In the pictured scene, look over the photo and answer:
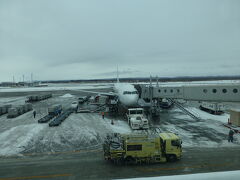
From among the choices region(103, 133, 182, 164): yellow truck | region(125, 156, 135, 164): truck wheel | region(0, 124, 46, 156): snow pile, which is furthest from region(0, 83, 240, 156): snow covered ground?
region(125, 156, 135, 164): truck wheel

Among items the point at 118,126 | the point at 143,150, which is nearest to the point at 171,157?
the point at 143,150

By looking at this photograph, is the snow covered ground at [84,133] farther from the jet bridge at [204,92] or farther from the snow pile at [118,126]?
the jet bridge at [204,92]

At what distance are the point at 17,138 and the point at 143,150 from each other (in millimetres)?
16044

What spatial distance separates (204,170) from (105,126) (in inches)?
611

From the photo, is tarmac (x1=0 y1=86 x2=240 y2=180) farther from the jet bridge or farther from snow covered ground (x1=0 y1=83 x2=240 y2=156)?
the jet bridge

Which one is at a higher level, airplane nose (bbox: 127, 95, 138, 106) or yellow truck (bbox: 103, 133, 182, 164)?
airplane nose (bbox: 127, 95, 138, 106)

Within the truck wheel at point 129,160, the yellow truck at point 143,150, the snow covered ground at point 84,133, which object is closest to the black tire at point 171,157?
the yellow truck at point 143,150

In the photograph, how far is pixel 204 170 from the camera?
1324 centimetres

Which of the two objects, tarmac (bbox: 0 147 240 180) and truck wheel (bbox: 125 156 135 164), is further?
truck wheel (bbox: 125 156 135 164)

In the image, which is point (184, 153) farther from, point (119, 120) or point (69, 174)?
point (119, 120)

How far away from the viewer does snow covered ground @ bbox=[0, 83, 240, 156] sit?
18953mm

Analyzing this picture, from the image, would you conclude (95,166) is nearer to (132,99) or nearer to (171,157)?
(171,157)

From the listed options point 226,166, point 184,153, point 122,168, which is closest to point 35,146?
point 122,168

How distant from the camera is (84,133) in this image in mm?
23125
